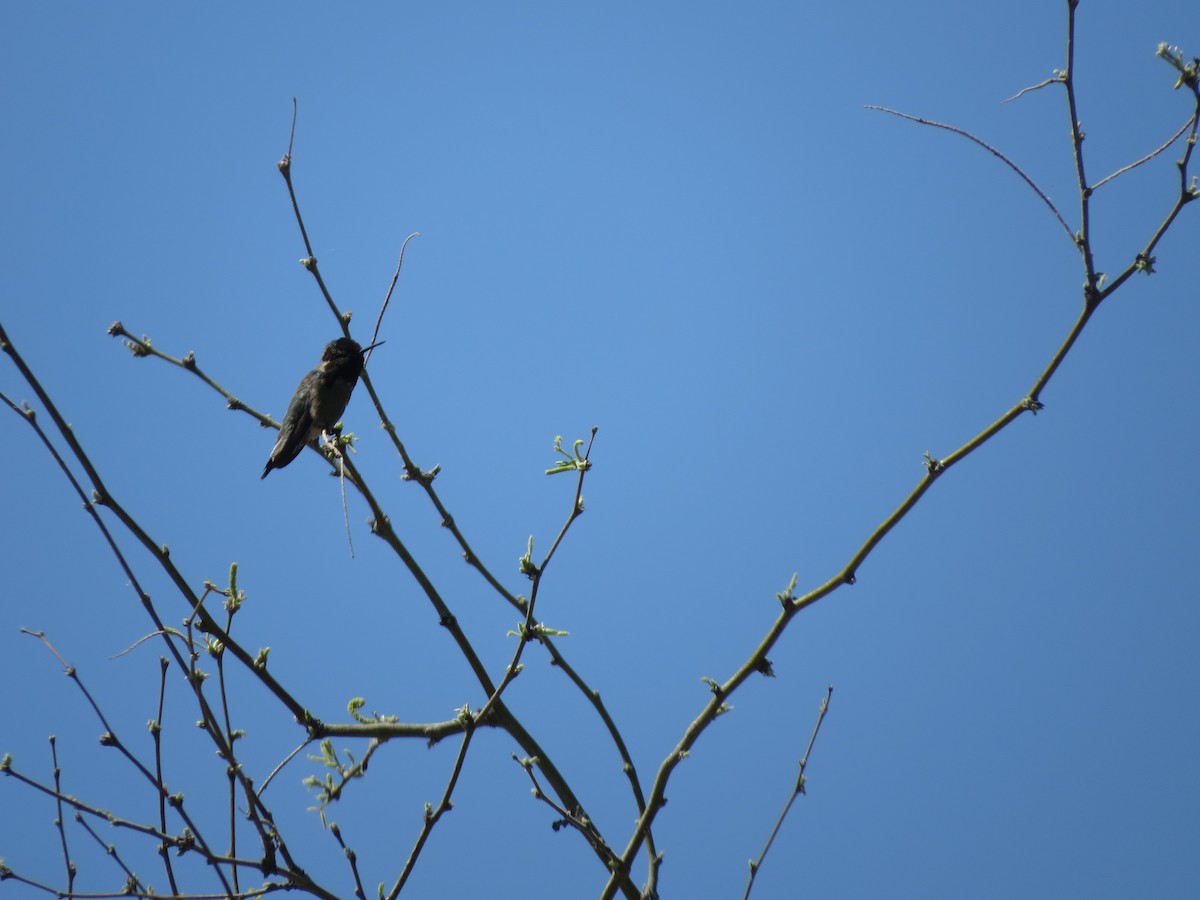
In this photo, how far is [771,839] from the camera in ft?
10.8

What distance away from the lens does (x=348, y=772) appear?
3.42 m

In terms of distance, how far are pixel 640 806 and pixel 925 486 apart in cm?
151

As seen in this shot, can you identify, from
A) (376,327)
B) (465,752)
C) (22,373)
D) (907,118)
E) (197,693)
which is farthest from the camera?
(376,327)

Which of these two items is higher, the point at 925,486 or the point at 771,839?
the point at 925,486

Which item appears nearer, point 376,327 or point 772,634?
point 772,634

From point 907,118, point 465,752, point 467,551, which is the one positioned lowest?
point 465,752

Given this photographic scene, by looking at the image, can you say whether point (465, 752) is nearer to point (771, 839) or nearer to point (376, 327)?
point (771, 839)

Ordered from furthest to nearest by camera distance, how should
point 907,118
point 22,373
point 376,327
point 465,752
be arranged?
point 376,327
point 907,118
point 465,752
point 22,373

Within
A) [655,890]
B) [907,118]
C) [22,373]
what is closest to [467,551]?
[655,890]

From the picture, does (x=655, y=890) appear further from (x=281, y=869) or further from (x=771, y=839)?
(x=281, y=869)

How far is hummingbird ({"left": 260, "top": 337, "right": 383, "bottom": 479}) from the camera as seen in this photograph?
734cm

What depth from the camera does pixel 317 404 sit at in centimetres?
735

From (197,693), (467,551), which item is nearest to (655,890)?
(467,551)

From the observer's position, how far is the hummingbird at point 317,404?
7344mm
